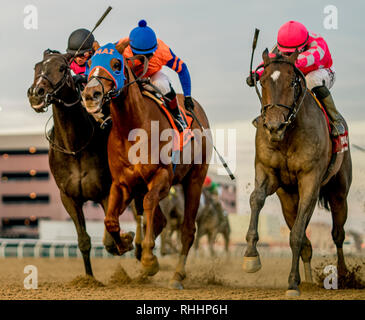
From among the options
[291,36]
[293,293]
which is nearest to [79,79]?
[291,36]

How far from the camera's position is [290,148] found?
724 centimetres

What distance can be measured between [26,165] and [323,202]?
46.0 meters

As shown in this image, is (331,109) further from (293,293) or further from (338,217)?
(293,293)

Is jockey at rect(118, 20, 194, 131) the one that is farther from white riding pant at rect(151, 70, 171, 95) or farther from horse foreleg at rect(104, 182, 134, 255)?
horse foreleg at rect(104, 182, 134, 255)

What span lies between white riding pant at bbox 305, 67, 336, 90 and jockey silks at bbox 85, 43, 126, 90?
2275mm

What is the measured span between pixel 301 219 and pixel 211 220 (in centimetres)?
1293

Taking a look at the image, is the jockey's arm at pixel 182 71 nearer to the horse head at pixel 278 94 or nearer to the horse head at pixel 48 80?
the horse head at pixel 48 80

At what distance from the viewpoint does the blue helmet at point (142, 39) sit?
7.77 metres

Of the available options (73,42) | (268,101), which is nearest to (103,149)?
(73,42)

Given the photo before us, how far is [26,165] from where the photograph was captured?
53.8 meters

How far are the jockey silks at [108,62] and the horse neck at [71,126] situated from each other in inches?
42.2

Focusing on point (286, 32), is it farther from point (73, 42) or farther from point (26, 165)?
point (26, 165)
